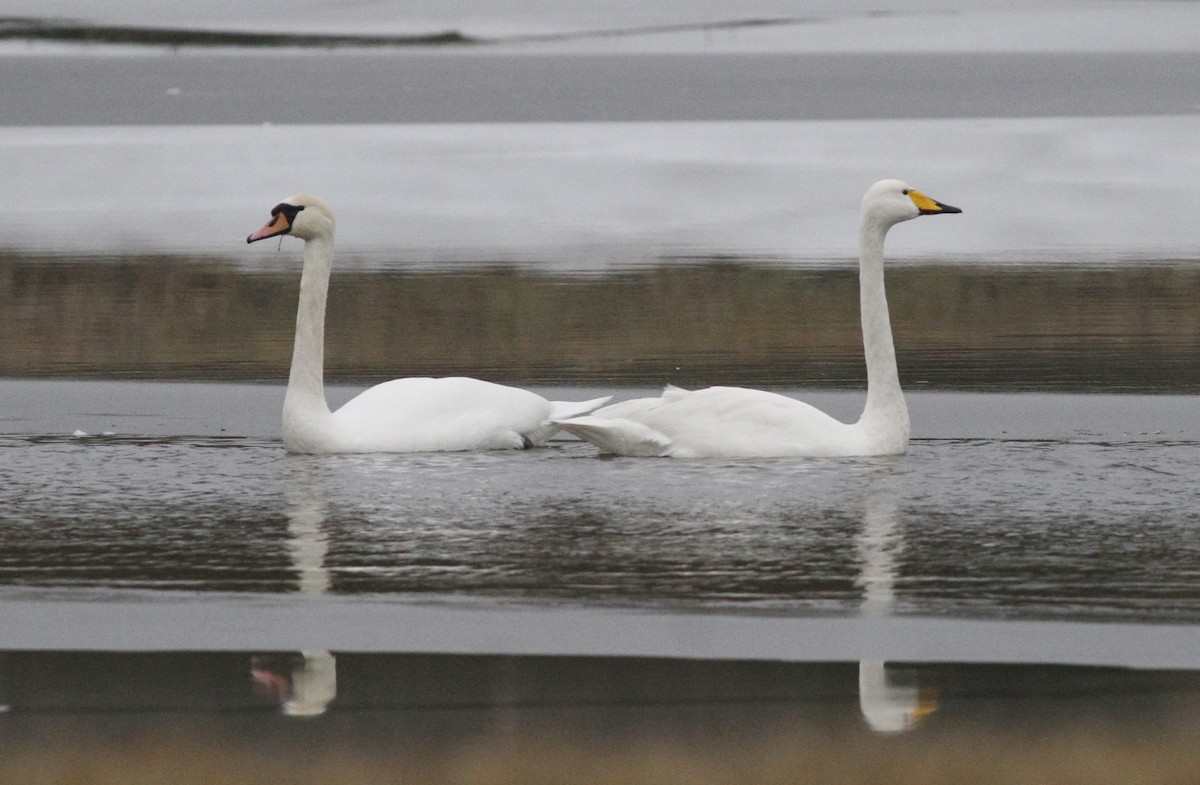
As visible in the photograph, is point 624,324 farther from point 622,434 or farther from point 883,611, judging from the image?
point 883,611

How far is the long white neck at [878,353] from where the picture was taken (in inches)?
362

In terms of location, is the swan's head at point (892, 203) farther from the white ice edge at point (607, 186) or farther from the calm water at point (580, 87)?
the calm water at point (580, 87)

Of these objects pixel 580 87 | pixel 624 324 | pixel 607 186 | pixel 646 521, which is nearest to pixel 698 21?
pixel 580 87

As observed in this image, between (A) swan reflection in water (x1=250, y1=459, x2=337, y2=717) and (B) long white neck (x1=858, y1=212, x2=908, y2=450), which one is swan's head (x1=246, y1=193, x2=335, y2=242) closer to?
(A) swan reflection in water (x1=250, y1=459, x2=337, y2=717)

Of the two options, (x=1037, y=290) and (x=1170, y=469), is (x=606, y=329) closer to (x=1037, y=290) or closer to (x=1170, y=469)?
(x=1037, y=290)

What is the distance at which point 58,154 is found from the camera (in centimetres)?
2509

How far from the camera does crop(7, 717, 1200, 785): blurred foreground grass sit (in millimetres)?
4445

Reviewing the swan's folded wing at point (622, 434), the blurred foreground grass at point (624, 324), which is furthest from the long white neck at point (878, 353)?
the blurred foreground grass at point (624, 324)

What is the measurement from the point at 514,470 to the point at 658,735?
4156mm

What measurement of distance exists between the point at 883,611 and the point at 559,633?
0.94 m

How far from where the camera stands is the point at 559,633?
596 cm

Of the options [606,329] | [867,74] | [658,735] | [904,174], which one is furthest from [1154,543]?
[867,74]

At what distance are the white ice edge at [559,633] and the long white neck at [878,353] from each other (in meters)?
3.13

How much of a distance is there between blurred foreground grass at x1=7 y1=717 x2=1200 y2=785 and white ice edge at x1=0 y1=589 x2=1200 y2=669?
84cm
